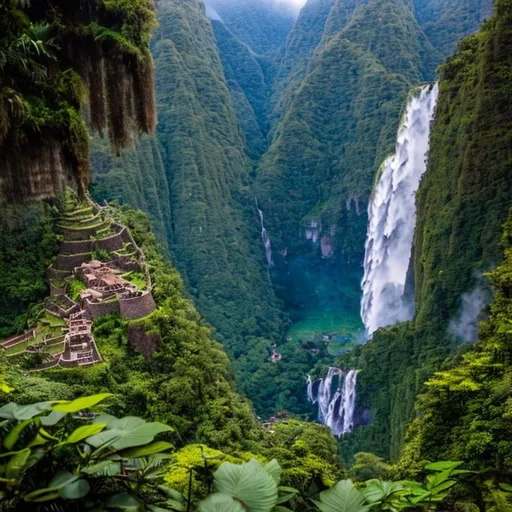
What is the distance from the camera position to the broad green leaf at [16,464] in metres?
1.57

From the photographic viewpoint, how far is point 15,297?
→ 17484 mm

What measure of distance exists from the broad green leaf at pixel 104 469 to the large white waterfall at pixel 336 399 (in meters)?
28.8

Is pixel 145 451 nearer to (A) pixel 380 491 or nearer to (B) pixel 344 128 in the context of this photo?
(A) pixel 380 491

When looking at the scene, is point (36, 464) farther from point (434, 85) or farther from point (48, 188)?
point (434, 85)

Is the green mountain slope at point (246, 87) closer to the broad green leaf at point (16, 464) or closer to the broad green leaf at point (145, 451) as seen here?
the broad green leaf at point (145, 451)

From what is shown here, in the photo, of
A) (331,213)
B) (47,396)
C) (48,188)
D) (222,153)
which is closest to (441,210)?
(47,396)

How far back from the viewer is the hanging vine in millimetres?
3760

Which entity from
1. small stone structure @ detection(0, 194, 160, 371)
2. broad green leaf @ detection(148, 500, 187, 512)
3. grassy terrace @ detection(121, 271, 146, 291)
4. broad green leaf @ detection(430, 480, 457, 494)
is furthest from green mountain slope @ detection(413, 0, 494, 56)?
broad green leaf @ detection(148, 500, 187, 512)

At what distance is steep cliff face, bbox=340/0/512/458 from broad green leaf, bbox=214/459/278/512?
1889cm

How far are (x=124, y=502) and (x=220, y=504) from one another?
1.07 ft

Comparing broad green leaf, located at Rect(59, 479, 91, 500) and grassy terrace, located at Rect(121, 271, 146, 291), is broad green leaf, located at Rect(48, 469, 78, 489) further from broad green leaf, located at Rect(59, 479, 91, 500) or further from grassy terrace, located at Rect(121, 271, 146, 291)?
grassy terrace, located at Rect(121, 271, 146, 291)

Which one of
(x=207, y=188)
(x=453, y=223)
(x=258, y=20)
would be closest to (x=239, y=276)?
(x=207, y=188)

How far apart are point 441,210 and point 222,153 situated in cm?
4403

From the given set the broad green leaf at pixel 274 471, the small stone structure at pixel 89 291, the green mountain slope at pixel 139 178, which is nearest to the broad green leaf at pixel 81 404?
the broad green leaf at pixel 274 471
